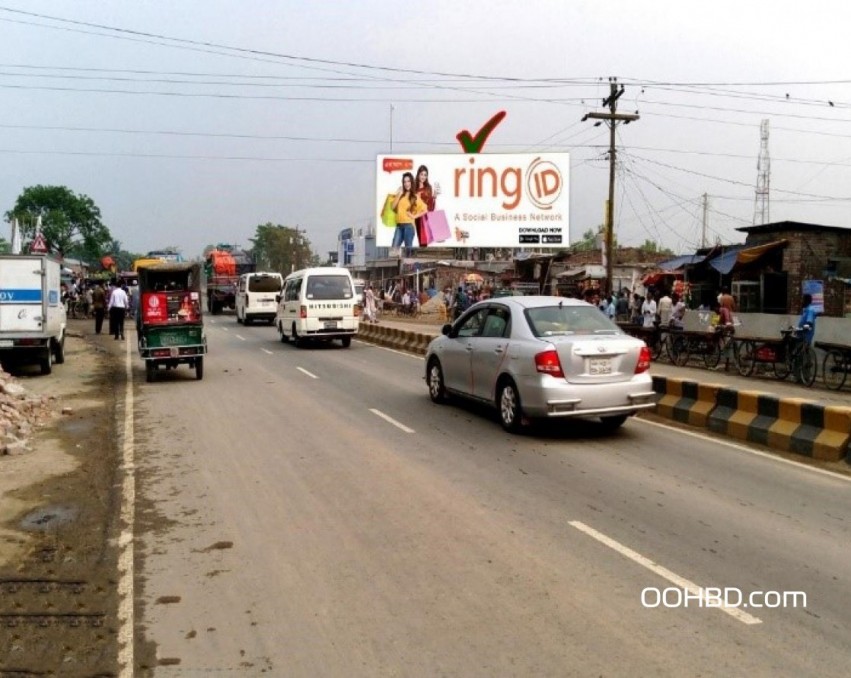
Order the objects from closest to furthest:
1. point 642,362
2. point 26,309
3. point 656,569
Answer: point 656,569 → point 642,362 → point 26,309

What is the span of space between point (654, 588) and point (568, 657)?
3.79 feet

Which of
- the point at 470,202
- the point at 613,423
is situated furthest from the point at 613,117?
the point at 613,423

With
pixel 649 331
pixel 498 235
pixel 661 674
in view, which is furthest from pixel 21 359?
pixel 498 235

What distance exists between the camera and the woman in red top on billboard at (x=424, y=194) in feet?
131

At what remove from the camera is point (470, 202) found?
132ft

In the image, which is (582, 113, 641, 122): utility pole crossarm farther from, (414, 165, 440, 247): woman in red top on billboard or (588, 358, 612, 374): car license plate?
(588, 358, 612, 374): car license plate

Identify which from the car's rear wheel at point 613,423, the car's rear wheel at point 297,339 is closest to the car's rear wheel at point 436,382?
the car's rear wheel at point 613,423

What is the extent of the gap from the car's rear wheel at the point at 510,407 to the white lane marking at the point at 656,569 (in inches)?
139

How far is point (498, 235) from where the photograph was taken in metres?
40.1

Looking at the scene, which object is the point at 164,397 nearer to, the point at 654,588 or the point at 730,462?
the point at 730,462

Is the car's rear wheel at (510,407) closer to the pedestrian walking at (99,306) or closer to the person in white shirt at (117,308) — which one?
the person in white shirt at (117,308)

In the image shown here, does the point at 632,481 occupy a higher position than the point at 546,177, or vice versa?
the point at 546,177

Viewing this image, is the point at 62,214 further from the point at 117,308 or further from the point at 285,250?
the point at 117,308

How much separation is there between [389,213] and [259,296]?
8193 mm
